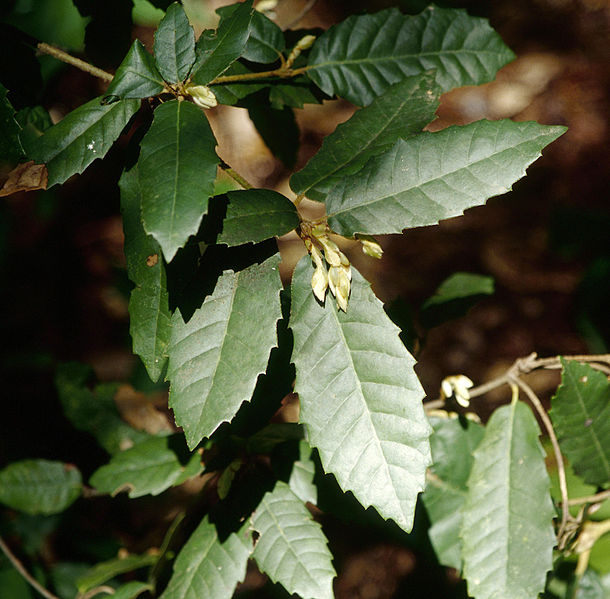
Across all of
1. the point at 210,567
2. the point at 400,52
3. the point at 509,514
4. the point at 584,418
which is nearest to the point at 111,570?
the point at 210,567

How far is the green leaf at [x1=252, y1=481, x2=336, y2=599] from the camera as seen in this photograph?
106cm

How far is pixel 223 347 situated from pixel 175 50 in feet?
1.51

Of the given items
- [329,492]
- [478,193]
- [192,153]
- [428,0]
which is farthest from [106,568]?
[428,0]

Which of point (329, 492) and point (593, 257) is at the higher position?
point (329, 492)

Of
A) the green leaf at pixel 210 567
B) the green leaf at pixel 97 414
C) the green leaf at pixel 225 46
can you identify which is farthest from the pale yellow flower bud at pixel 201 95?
the green leaf at pixel 97 414

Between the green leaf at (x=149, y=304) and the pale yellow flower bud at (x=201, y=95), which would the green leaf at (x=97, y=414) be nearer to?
the green leaf at (x=149, y=304)

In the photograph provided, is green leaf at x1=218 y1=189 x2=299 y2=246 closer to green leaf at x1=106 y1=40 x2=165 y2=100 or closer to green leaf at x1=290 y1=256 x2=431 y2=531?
green leaf at x1=290 y1=256 x2=431 y2=531

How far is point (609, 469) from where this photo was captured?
1260 mm

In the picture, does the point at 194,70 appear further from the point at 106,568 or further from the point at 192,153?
the point at 106,568

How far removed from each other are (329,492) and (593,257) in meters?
1.76

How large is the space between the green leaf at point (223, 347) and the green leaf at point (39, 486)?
3.08 feet

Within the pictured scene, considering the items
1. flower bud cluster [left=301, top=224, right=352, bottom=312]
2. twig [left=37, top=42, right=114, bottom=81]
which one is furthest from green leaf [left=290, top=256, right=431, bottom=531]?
twig [left=37, top=42, right=114, bottom=81]

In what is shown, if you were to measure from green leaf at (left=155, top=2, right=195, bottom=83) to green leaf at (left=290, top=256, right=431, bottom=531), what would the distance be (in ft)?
1.18

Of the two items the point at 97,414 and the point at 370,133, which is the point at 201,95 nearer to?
the point at 370,133
